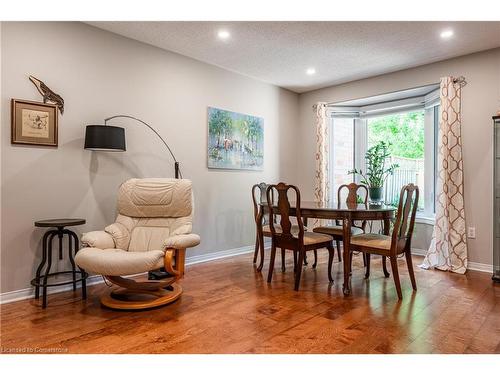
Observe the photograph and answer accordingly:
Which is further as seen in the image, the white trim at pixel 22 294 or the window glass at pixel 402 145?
the window glass at pixel 402 145

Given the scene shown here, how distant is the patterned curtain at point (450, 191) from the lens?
378 centimetres

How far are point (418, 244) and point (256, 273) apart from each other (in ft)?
8.28

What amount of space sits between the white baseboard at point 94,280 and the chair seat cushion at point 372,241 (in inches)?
74.6

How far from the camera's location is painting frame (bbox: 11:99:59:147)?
2.74 metres

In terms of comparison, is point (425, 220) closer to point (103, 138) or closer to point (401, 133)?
point (401, 133)

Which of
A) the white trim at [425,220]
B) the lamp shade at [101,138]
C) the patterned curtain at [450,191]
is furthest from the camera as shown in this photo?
the white trim at [425,220]

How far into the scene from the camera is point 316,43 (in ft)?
11.6

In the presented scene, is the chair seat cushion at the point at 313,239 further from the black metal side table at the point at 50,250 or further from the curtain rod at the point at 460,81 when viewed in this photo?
the curtain rod at the point at 460,81

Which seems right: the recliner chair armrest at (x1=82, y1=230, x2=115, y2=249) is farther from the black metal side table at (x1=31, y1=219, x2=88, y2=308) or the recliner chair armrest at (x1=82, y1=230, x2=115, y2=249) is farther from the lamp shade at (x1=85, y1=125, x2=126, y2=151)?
the lamp shade at (x1=85, y1=125, x2=126, y2=151)

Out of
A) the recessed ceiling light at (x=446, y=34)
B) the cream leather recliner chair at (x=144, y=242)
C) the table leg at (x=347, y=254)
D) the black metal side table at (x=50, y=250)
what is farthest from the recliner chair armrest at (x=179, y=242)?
the recessed ceiling light at (x=446, y=34)
